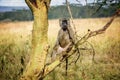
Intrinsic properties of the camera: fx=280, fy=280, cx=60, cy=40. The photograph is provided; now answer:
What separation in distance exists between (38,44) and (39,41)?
2cm

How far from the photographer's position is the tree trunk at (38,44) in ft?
6.24

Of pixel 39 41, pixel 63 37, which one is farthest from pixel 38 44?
pixel 63 37

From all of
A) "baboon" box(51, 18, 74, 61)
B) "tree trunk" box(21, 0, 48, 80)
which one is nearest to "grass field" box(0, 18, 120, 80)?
"baboon" box(51, 18, 74, 61)

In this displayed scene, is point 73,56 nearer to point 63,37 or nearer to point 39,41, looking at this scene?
A: point 63,37

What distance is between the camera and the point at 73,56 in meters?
5.47

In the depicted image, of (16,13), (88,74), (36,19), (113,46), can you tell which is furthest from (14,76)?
(16,13)

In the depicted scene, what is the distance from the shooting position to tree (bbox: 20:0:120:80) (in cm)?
190

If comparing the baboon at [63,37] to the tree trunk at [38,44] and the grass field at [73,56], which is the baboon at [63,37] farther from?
the tree trunk at [38,44]

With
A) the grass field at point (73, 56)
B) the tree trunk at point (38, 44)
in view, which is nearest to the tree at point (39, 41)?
the tree trunk at point (38, 44)

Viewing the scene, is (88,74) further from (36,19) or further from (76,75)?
(36,19)

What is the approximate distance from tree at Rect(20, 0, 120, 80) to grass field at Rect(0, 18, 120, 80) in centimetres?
138

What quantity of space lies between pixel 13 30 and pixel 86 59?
60.7 inches

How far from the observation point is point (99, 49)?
19.7 feet

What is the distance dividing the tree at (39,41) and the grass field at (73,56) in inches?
54.5
